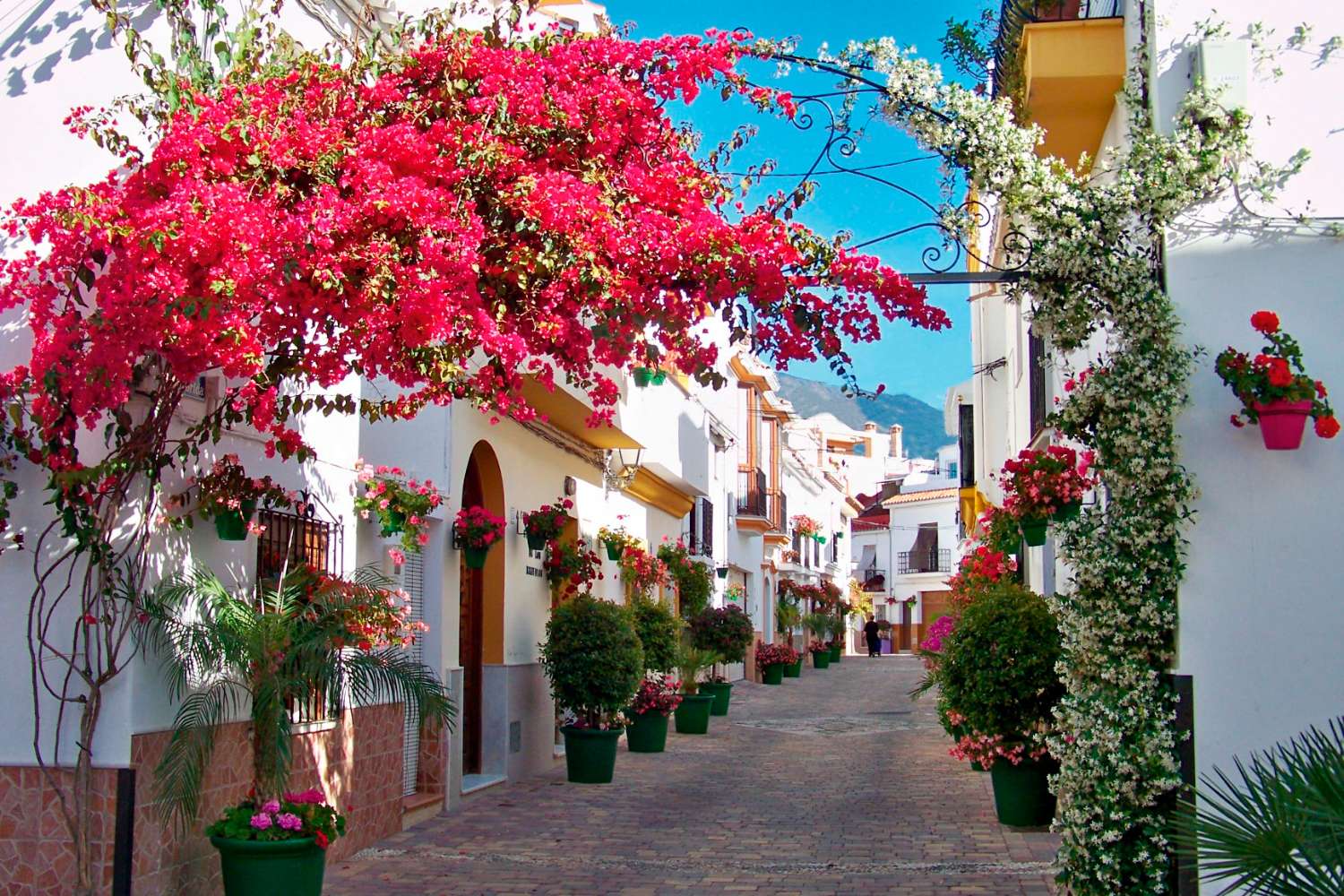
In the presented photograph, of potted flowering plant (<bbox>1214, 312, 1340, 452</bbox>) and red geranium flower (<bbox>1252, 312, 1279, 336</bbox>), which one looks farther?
red geranium flower (<bbox>1252, 312, 1279, 336</bbox>)

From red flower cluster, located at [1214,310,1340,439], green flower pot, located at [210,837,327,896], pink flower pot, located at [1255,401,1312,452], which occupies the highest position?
red flower cluster, located at [1214,310,1340,439]

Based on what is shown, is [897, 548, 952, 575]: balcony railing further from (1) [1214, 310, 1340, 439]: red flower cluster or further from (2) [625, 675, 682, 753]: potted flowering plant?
(1) [1214, 310, 1340, 439]: red flower cluster

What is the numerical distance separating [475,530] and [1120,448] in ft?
22.8

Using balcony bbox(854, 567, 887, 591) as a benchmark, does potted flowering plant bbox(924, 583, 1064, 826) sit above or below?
below

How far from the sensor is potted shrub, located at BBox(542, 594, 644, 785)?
46.5 ft

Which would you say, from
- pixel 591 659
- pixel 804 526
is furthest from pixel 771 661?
pixel 591 659

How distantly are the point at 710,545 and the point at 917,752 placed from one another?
1282 cm

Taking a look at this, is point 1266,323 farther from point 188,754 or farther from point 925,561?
point 925,561

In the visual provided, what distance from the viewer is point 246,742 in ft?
28.4

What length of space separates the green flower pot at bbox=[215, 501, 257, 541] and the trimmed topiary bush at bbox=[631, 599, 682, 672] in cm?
911

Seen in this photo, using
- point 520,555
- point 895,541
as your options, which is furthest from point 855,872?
point 895,541

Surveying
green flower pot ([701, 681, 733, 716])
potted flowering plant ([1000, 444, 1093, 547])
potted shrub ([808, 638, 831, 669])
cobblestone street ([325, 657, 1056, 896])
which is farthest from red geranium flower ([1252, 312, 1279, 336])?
potted shrub ([808, 638, 831, 669])

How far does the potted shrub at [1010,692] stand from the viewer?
10867 mm

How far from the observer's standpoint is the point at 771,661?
109 ft
